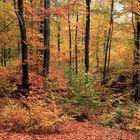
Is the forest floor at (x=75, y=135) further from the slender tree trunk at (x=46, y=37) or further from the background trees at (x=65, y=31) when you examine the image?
the slender tree trunk at (x=46, y=37)

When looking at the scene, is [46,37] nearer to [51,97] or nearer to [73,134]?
[51,97]

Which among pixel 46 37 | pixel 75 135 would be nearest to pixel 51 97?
pixel 75 135

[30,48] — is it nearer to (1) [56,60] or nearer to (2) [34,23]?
(2) [34,23]

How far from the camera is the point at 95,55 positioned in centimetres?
3466

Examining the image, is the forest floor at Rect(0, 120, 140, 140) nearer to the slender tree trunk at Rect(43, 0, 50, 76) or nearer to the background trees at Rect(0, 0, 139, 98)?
the background trees at Rect(0, 0, 139, 98)

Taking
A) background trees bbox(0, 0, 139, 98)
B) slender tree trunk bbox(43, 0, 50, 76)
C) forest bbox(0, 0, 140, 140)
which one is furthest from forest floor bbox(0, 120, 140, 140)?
slender tree trunk bbox(43, 0, 50, 76)

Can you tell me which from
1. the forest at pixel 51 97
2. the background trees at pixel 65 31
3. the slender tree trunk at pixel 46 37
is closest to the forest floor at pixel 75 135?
the forest at pixel 51 97

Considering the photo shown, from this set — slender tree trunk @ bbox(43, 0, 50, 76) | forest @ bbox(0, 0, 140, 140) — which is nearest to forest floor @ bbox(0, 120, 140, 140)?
forest @ bbox(0, 0, 140, 140)

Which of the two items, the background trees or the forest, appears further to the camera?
the background trees

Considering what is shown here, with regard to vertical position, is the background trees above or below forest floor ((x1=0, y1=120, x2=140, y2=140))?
above

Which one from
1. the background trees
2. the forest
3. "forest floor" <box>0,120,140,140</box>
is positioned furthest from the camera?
the background trees

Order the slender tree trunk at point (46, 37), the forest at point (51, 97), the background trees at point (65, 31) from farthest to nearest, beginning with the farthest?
1. the background trees at point (65, 31)
2. the slender tree trunk at point (46, 37)
3. the forest at point (51, 97)

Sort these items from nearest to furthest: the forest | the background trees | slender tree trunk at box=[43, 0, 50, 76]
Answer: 1. the forest
2. slender tree trunk at box=[43, 0, 50, 76]
3. the background trees

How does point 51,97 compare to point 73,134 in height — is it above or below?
above
